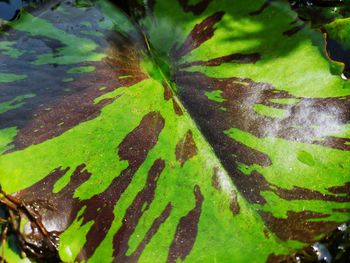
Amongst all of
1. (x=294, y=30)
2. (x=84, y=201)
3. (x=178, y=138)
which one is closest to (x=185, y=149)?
(x=178, y=138)

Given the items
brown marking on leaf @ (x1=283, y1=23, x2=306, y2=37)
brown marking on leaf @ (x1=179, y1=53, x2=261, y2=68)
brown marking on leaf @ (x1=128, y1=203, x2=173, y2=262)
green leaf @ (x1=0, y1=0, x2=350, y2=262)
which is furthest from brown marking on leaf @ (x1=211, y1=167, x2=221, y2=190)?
brown marking on leaf @ (x1=283, y1=23, x2=306, y2=37)

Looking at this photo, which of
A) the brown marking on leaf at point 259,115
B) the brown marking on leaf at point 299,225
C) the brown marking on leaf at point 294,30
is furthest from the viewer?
the brown marking on leaf at point 294,30

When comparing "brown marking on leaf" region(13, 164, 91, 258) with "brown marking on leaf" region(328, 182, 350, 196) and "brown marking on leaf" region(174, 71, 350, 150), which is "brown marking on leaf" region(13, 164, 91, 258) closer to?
"brown marking on leaf" region(174, 71, 350, 150)

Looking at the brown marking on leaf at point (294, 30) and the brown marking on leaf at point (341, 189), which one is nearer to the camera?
the brown marking on leaf at point (341, 189)

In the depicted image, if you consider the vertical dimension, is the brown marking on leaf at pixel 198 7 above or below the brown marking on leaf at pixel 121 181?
above

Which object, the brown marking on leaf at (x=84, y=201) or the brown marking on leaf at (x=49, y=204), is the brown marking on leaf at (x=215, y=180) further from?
the brown marking on leaf at (x=49, y=204)

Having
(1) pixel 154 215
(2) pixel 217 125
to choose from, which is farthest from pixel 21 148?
(2) pixel 217 125

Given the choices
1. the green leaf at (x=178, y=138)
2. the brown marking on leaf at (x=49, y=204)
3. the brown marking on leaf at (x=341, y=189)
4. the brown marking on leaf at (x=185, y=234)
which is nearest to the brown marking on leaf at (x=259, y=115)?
the green leaf at (x=178, y=138)

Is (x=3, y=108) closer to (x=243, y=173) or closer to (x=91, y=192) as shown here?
(x=91, y=192)
